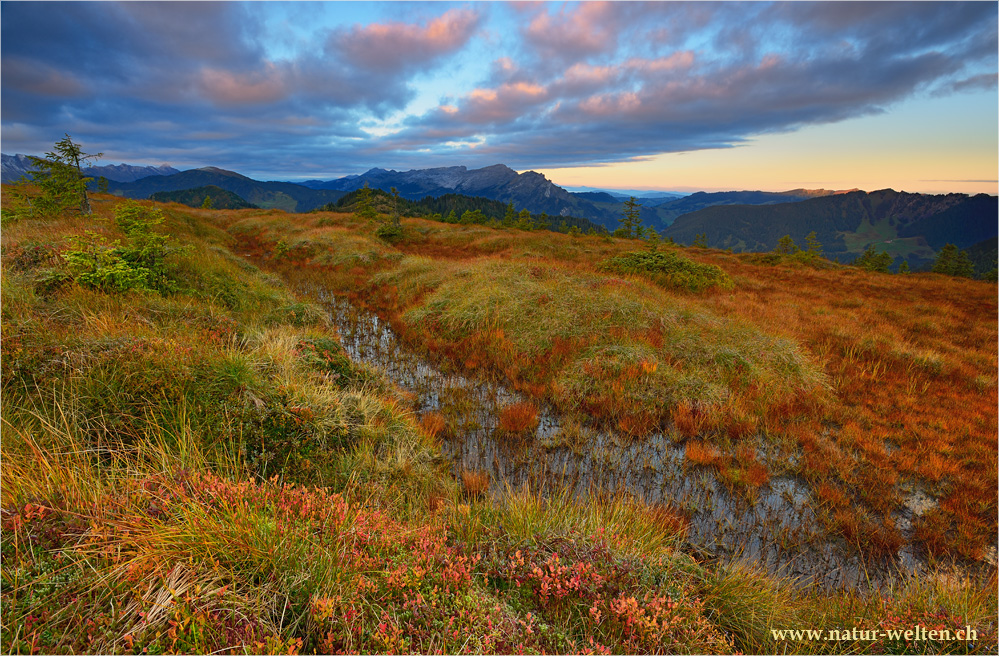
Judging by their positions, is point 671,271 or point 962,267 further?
point 962,267

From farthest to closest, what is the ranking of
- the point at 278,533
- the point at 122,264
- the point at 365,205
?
the point at 365,205 → the point at 122,264 → the point at 278,533

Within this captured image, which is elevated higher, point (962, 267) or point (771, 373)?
point (962, 267)

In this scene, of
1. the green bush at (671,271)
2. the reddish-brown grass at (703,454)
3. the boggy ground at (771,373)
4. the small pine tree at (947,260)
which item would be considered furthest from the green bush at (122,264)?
the small pine tree at (947,260)

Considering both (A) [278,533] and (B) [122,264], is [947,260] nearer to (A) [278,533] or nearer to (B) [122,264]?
(A) [278,533]

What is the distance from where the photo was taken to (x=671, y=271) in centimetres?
1898

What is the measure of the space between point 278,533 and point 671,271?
64.8 feet

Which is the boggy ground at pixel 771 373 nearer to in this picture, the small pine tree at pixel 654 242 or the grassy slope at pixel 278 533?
the grassy slope at pixel 278 533

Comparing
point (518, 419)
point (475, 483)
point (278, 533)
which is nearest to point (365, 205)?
point (518, 419)

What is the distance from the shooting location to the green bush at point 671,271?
18.0 meters

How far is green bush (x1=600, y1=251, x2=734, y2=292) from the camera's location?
1803 cm

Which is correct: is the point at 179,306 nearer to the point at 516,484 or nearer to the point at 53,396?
the point at 53,396

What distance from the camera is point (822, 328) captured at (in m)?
12.6

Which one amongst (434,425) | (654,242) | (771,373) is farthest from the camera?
(654,242)

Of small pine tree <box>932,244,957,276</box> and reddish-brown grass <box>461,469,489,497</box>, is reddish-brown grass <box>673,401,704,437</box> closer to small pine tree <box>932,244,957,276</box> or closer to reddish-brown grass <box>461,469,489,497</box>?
reddish-brown grass <box>461,469,489,497</box>
